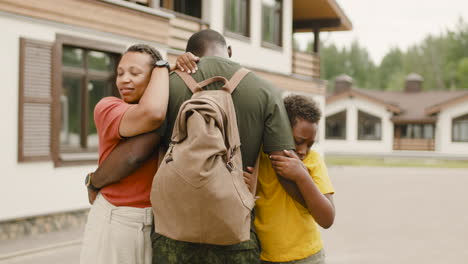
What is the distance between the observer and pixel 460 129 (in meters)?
39.4

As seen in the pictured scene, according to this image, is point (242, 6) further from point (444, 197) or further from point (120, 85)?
point (120, 85)

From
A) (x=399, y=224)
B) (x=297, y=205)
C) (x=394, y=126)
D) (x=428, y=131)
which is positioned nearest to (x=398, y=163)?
(x=394, y=126)

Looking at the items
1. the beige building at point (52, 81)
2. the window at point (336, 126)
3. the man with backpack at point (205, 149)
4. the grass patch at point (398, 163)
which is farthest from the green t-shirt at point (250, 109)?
the window at point (336, 126)

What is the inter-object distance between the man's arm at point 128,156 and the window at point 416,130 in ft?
136

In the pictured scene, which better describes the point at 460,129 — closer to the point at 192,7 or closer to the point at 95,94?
the point at 192,7

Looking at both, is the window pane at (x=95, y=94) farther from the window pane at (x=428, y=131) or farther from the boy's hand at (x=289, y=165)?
the window pane at (x=428, y=131)

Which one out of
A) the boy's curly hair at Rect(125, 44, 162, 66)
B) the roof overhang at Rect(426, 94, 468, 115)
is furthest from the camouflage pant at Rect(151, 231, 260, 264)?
the roof overhang at Rect(426, 94, 468, 115)

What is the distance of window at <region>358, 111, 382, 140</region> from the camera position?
42500 millimetres

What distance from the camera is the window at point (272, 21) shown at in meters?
17.7

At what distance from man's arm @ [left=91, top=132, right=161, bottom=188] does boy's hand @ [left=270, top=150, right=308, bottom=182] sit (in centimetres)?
56

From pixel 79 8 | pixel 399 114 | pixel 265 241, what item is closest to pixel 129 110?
pixel 265 241

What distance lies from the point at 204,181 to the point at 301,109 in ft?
2.50

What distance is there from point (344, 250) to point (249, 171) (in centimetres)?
555

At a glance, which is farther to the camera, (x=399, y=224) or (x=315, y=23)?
(x=315, y=23)
